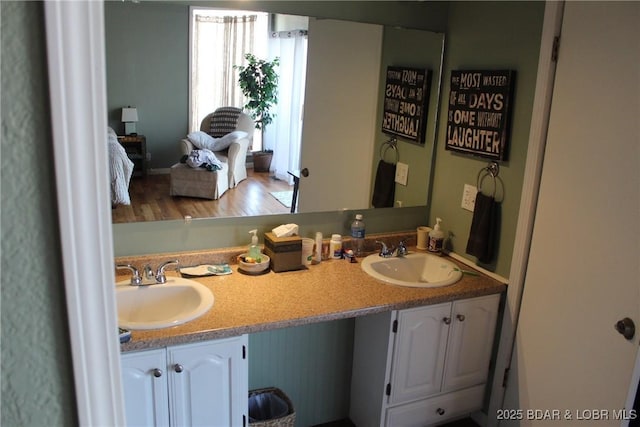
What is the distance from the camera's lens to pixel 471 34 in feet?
8.14

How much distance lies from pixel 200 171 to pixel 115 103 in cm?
46

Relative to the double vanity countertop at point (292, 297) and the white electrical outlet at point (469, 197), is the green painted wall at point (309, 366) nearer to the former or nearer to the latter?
the double vanity countertop at point (292, 297)

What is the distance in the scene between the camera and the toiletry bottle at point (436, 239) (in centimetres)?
269

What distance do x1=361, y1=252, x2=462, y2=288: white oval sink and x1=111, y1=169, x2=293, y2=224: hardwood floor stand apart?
0.52 m

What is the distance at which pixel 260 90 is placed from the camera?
2.34m

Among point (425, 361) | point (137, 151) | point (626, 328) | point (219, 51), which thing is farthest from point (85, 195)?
point (425, 361)

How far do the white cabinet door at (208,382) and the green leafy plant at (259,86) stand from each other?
1.05 metres

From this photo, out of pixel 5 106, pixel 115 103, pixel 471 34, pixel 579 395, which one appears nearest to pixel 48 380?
pixel 5 106

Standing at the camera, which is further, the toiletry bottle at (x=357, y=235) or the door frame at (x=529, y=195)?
the toiletry bottle at (x=357, y=235)

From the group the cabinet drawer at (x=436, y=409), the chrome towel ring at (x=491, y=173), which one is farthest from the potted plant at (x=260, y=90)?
the cabinet drawer at (x=436, y=409)

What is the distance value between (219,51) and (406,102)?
39.9 inches

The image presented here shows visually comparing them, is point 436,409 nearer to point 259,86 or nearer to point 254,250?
point 254,250

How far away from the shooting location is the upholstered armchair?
2275mm

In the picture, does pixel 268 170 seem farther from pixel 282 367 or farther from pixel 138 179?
pixel 282 367
